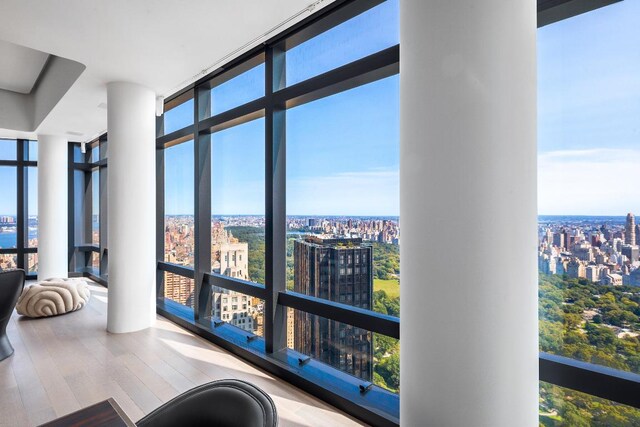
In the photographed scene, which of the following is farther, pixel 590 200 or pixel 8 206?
pixel 8 206

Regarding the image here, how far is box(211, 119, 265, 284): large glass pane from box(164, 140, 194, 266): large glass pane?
583mm

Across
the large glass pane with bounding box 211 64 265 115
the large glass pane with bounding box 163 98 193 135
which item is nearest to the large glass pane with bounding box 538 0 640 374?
the large glass pane with bounding box 211 64 265 115

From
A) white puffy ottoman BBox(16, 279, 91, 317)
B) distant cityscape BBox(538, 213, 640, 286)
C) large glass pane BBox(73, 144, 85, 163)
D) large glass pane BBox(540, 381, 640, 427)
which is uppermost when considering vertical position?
large glass pane BBox(73, 144, 85, 163)

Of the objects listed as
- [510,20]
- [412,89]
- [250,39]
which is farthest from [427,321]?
[250,39]

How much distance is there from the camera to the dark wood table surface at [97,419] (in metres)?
1.08

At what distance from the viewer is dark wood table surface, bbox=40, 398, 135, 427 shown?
1080mm

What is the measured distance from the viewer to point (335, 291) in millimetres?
2848

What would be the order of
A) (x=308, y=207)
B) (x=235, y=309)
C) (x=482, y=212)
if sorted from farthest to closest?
(x=235, y=309) → (x=308, y=207) → (x=482, y=212)

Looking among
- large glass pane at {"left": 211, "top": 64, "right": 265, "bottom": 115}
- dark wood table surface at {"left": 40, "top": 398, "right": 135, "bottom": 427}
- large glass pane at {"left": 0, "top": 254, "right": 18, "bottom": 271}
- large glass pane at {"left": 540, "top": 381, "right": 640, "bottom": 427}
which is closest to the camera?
dark wood table surface at {"left": 40, "top": 398, "right": 135, "bottom": 427}

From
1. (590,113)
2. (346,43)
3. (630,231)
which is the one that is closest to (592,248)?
(630,231)

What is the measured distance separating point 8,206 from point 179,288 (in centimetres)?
563

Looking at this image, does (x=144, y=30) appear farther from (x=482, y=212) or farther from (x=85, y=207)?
(x=85, y=207)

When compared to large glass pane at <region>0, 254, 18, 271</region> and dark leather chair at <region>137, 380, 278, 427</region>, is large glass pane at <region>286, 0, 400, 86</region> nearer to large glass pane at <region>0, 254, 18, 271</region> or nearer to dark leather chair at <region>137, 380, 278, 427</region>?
dark leather chair at <region>137, 380, 278, 427</region>

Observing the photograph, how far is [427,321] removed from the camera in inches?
59.1
